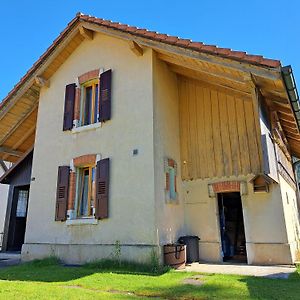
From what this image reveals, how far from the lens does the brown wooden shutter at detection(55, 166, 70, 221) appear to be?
9.60 m

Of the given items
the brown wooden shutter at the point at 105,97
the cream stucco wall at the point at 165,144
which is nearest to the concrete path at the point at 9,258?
the cream stucco wall at the point at 165,144

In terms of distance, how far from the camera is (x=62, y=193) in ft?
32.2

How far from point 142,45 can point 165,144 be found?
330 centimetres

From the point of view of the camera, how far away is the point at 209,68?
8.63m

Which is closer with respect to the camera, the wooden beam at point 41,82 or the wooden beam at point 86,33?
the wooden beam at point 86,33

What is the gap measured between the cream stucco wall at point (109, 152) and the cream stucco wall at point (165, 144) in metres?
0.27

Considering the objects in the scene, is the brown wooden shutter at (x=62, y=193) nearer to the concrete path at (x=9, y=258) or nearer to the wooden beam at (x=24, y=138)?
the concrete path at (x=9, y=258)

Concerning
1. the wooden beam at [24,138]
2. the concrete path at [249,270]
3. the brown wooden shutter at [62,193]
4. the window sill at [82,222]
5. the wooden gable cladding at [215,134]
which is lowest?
the concrete path at [249,270]

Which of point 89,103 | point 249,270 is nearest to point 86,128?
point 89,103

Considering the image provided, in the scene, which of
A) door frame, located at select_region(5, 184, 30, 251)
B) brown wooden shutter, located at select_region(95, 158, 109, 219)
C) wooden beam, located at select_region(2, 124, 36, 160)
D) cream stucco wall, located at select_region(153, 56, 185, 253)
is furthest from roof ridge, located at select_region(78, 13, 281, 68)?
door frame, located at select_region(5, 184, 30, 251)

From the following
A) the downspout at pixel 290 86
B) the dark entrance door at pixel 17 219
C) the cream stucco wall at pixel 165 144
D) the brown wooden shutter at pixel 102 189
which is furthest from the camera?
the dark entrance door at pixel 17 219

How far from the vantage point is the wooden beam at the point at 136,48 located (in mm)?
9586

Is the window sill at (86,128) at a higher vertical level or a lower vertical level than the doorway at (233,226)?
higher

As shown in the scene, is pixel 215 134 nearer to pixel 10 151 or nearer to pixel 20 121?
pixel 20 121
